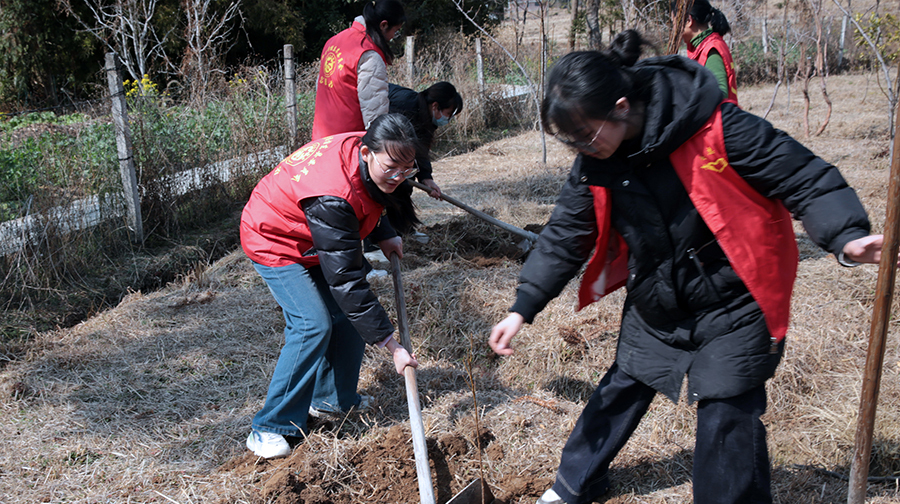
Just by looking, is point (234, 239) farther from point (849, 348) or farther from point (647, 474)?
point (849, 348)

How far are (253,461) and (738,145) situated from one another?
2220 mm

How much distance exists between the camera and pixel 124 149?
4.96 meters

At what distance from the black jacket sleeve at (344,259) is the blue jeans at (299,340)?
248 millimetres

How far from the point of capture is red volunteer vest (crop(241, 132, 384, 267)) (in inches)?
88.0

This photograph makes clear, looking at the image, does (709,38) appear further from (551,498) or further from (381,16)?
(551,498)

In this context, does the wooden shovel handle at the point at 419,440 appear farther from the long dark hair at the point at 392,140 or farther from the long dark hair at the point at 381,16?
the long dark hair at the point at 381,16

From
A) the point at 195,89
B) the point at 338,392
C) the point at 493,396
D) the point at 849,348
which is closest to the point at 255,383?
the point at 338,392

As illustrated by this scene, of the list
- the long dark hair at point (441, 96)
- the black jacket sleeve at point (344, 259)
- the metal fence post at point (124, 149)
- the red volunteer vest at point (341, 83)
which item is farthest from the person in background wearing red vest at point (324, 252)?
the metal fence post at point (124, 149)

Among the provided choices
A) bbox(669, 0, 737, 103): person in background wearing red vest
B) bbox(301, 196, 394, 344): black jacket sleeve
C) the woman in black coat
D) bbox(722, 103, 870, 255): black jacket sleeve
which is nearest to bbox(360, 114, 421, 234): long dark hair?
bbox(301, 196, 394, 344): black jacket sleeve

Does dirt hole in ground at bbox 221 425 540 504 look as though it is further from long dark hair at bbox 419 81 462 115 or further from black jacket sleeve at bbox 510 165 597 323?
long dark hair at bbox 419 81 462 115

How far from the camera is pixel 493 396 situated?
3131mm

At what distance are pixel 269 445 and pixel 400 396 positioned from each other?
0.76m

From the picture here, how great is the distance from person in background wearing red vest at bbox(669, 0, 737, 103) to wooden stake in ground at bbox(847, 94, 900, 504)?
2.37 metres

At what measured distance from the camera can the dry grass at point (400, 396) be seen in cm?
249
